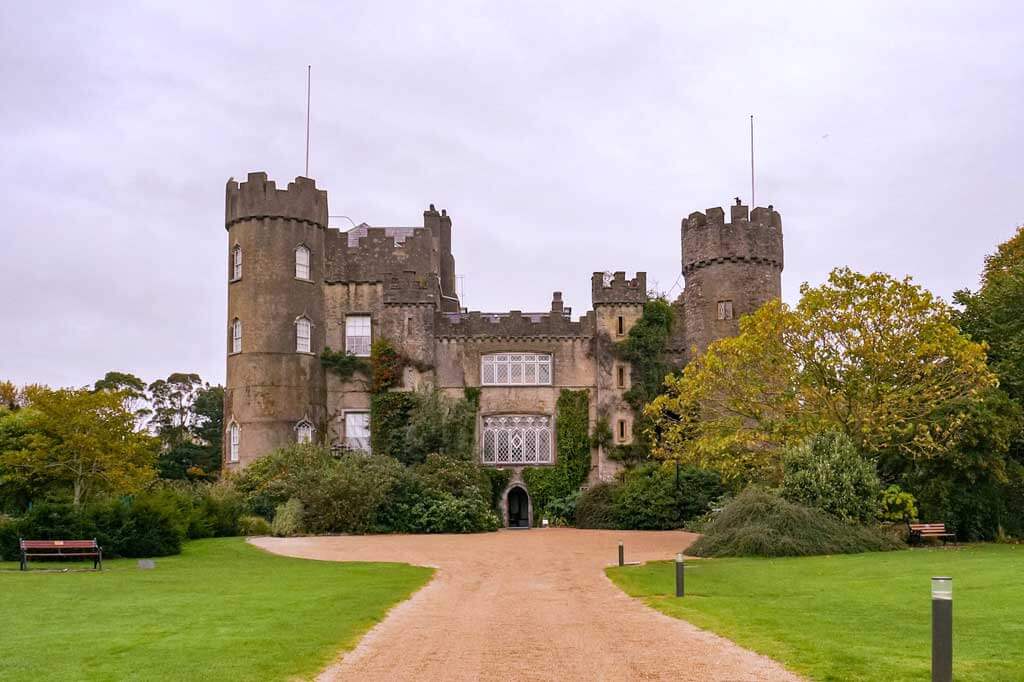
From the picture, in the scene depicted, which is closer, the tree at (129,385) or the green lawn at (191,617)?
the green lawn at (191,617)

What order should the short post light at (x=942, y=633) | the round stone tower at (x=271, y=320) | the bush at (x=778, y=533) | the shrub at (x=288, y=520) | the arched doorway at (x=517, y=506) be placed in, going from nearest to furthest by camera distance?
1. the short post light at (x=942, y=633)
2. the bush at (x=778, y=533)
3. the shrub at (x=288, y=520)
4. the round stone tower at (x=271, y=320)
5. the arched doorway at (x=517, y=506)

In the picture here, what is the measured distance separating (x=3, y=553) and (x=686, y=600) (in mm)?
16648

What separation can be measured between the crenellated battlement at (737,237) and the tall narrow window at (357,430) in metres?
15.4

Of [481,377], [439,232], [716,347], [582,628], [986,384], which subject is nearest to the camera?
[582,628]

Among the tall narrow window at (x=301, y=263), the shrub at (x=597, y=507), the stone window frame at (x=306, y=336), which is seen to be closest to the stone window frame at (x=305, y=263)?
the tall narrow window at (x=301, y=263)

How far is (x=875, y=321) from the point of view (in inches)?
1122

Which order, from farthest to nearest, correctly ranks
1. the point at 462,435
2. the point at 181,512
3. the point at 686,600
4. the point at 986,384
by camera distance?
the point at 462,435, the point at 181,512, the point at 986,384, the point at 686,600

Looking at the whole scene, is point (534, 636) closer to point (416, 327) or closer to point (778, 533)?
point (778, 533)

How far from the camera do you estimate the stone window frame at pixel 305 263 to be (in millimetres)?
43344

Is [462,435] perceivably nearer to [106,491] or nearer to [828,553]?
[106,491]

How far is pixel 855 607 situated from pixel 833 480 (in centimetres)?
1208

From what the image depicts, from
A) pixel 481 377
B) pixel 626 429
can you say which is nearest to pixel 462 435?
pixel 481 377

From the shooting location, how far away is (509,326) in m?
44.8

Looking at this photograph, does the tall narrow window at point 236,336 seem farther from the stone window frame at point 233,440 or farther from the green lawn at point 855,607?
the green lawn at point 855,607
